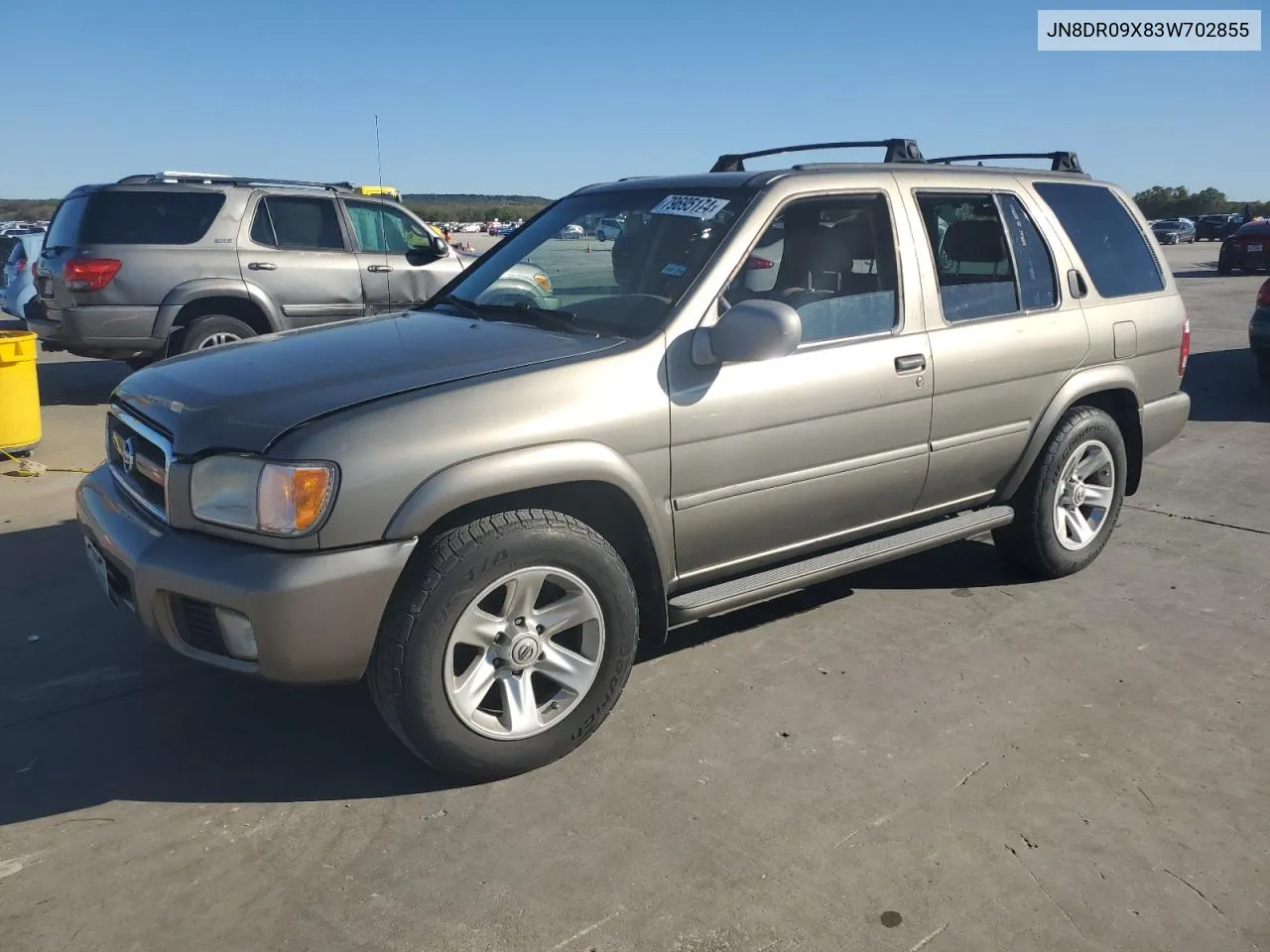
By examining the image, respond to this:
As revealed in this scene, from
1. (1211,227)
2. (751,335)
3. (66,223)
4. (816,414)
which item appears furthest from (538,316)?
(1211,227)

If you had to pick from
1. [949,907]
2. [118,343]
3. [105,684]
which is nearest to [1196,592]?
[949,907]

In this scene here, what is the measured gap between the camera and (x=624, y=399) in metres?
3.25

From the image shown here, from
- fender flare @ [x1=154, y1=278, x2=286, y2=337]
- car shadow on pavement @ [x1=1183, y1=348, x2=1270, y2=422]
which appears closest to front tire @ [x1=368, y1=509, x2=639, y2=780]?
fender flare @ [x1=154, y1=278, x2=286, y2=337]

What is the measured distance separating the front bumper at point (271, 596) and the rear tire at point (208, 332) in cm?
574

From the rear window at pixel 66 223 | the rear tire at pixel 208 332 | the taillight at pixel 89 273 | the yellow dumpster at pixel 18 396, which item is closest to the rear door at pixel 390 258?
the rear tire at pixel 208 332

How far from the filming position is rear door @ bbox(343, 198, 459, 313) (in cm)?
948

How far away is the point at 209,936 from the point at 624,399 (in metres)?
1.81

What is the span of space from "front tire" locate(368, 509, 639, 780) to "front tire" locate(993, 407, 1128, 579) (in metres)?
2.23

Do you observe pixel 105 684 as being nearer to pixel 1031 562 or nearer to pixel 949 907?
pixel 949 907

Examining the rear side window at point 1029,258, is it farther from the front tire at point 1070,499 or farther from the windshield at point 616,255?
the windshield at point 616,255

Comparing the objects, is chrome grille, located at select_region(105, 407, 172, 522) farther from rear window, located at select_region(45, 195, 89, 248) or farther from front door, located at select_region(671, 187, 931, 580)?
rear window, located at select_region(45, 195, 89, 248)

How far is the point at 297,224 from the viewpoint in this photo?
30.0 feet

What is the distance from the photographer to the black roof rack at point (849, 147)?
4.51m

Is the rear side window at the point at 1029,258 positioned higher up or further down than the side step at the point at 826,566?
higher up
